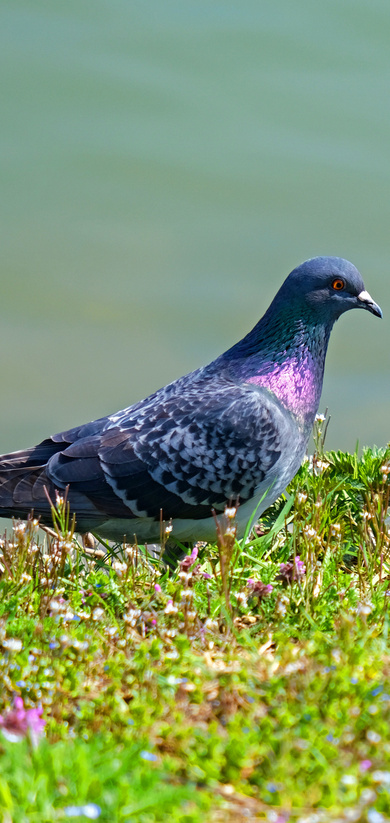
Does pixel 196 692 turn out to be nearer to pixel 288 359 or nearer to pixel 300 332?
pixel 288 359

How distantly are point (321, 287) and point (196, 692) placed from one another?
125 inches

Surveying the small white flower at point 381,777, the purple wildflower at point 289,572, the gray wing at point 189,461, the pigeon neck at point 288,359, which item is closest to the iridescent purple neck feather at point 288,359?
the pigeon neck at point 288,359

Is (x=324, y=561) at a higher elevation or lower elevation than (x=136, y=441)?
lower

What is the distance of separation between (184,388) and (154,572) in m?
1.25

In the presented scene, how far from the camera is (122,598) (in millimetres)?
4406

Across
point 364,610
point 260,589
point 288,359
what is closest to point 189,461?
point 288,359

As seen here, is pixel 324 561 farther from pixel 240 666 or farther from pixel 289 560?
pixel 240 666

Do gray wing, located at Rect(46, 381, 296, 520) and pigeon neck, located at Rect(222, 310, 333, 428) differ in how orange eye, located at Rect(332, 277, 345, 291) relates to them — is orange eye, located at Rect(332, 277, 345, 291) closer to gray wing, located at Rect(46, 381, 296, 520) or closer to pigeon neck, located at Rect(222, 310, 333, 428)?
pigeon neck, located at Rect(222, 310, 333, 428)

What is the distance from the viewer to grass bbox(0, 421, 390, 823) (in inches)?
97.1

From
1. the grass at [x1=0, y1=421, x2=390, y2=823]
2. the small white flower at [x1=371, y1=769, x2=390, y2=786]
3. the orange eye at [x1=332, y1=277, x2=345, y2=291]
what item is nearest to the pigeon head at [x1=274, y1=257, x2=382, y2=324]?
the orange eye at [x1=332, y1=277, x2=345, y2=291]

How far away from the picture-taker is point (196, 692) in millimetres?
2961

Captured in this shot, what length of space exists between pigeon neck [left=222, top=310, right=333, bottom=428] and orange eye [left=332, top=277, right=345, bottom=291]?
0.24 m

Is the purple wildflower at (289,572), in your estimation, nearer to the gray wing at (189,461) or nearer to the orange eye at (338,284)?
the gray wing at (189,461)

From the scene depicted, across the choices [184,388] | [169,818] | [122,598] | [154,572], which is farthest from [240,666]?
[184,388]
